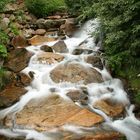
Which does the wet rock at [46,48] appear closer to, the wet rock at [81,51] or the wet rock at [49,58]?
the wet rock at [49,58]

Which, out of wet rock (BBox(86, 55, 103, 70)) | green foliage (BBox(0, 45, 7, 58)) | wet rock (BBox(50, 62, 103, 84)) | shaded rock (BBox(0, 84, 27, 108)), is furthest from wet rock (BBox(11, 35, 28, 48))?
wet rock (BBox(86, 55, 103, 70))

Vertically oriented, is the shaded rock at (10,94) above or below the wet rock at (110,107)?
above

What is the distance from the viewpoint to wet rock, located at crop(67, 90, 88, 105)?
795 centimetres

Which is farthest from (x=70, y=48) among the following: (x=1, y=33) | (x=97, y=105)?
(x=97, y=105)

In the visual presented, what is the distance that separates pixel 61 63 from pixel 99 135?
328cm

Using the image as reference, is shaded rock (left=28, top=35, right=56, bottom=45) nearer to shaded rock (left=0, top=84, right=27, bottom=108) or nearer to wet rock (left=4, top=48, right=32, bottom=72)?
wet rock (left=4, top=48, right=32, bottom=72)

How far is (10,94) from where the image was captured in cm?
827

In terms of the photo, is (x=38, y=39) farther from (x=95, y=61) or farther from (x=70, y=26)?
(x=95, y=61)

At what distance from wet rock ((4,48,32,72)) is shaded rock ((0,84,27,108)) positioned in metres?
0.84

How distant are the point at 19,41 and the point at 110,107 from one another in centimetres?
424

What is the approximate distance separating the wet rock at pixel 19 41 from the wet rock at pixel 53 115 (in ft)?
10.3

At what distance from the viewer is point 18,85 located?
8.72 m

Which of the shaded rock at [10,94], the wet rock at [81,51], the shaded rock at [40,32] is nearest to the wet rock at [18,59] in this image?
the shaded rock at [10,94]

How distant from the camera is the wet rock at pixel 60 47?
1048 centimetres
